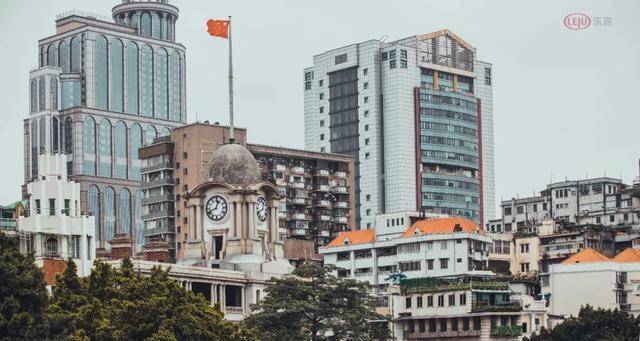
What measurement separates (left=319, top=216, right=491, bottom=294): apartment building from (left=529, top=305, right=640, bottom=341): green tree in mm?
16255

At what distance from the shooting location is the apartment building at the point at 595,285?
16725 cm

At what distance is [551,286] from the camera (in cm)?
17062

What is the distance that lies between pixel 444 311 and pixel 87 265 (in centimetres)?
4666

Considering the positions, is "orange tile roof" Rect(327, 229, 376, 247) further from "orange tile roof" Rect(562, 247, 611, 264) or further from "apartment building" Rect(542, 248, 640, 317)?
"orange tile roof" Rect(562, 247, 611, 264)

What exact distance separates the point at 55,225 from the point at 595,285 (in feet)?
242

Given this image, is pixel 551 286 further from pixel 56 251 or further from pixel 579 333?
pixel 56 251

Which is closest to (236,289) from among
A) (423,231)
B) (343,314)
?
(343,314)

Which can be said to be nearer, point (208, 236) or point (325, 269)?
point (325, 269)

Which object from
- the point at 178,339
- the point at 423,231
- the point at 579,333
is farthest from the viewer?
the point at 423,231

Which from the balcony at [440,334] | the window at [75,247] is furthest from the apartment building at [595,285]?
the window at [75,247]

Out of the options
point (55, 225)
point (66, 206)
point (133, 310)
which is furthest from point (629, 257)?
point (133, 310)

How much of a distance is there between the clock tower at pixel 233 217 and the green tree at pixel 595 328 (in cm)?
2462

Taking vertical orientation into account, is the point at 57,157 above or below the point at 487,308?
above

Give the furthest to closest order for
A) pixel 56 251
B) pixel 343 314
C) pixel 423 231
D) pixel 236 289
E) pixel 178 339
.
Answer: pixel 423 231, pixel 236 289, pixel 343 314, pixel 56 251, pixel 178 339
